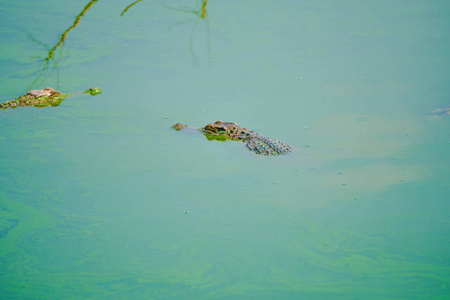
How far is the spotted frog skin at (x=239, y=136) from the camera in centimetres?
290

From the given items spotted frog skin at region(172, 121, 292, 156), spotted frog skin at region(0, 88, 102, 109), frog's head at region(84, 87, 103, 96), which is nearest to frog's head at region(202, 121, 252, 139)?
spotted frog skin at region(172, 121, 292, 156)

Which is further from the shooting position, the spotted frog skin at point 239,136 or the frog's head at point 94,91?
the frog's head at point 94,91

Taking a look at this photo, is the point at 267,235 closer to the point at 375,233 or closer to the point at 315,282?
the point at 315,282

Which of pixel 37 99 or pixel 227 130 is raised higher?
pixel 227 130

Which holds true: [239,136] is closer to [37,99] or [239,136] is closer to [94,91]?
[94,91]

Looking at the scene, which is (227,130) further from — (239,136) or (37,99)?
(37,99)

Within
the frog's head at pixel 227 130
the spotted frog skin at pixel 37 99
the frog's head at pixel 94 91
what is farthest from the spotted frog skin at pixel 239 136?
the spotted frog skin at pixel 37 99

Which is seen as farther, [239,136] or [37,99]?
[37,99]

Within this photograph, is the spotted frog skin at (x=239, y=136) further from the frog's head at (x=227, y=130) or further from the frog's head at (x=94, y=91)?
the frog's head at (x=94, y=91)

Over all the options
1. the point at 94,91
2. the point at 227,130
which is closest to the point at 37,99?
the point at 94,91

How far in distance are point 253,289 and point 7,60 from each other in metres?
3.07

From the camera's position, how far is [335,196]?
98.4 inches

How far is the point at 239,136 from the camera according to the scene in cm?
307

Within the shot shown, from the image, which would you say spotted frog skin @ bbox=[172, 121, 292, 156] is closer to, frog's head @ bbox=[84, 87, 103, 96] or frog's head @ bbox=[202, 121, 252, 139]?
frog's head @ bbox=[202, 121, 252, 139]
